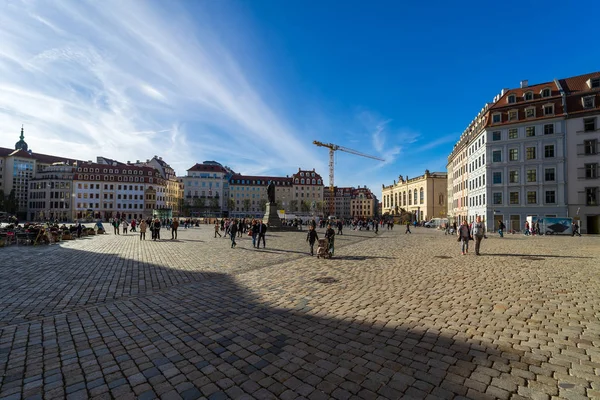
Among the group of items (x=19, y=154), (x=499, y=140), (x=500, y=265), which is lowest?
(x=500, y=265)

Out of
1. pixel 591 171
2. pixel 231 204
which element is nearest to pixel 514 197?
pixel 591 171

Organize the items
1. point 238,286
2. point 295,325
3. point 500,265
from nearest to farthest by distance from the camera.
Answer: point 295,325 < point 238,286 < point 500,265

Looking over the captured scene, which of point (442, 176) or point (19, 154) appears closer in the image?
point (442, 176)

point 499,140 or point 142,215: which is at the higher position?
point 499,140

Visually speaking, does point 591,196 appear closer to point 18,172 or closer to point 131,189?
point 131,189

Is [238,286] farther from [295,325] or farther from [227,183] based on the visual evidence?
[227,183]

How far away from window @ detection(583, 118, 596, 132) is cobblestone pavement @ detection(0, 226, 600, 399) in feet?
139

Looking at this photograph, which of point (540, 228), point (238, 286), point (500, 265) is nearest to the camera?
point (238, 286)

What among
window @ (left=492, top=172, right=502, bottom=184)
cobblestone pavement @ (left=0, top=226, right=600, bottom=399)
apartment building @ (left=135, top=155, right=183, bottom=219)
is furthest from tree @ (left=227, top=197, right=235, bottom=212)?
cobblestone pavement @ (left=0, top=226, right=600, bottom=399)

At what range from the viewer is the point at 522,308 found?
22.8ft

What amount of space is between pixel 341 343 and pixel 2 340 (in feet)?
19.5

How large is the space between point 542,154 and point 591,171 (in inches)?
225

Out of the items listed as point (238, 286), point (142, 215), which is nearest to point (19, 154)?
point (142, 215)

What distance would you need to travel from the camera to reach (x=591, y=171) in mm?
39406
